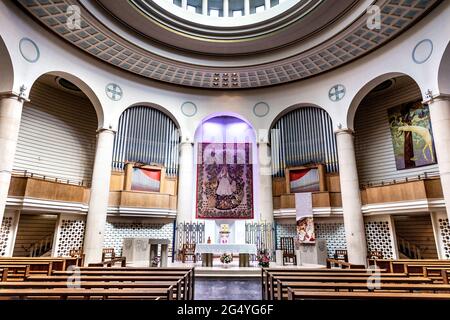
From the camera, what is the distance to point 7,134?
7.98 m

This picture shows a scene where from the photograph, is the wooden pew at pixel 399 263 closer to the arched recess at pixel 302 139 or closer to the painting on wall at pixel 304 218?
the painting on wall at pixel 304 218

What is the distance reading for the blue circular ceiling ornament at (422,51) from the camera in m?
8.61

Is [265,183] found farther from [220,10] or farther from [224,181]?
[220,10]

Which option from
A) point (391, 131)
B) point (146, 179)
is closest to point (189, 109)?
point (146, 179)

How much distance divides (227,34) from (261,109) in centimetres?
381

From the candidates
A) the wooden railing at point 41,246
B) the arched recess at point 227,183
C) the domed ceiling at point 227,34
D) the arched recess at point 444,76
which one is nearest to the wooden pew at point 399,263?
the arched recess at point 444,76

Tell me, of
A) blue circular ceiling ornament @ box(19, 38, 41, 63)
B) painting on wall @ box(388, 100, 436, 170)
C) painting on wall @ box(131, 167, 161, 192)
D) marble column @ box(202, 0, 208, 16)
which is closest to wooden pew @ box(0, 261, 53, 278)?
painting on wall @ box(131, 167, 161, 192)

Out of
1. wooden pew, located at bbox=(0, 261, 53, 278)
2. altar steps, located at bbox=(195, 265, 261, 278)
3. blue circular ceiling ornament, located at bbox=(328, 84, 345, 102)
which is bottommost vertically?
altar steps, located at bbox=(195, 265, 261, 278)

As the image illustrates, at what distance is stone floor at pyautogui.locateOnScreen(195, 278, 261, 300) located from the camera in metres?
6.12

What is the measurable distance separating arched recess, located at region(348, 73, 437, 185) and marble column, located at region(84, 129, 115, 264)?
999cm

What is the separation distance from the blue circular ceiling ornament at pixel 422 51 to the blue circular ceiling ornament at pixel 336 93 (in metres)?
2.82

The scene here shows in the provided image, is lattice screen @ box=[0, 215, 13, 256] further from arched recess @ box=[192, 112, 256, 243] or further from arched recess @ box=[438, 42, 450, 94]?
arched recess @ box=[438, 42, 450, 94]

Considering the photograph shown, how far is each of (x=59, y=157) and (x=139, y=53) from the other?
5.71 m

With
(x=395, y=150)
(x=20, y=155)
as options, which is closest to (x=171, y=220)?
(x=20, y=155)
